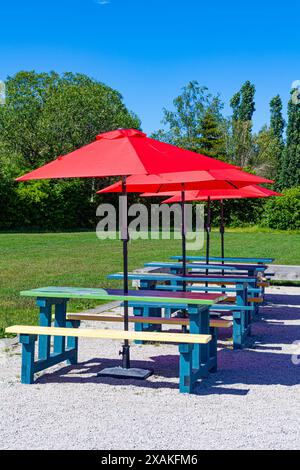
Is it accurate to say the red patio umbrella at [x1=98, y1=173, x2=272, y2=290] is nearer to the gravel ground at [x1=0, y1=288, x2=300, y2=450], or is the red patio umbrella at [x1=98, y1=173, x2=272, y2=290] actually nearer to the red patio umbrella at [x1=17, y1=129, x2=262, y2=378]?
the red patio umbrella at [x1=17, y1=129, x2=262, y2=378]

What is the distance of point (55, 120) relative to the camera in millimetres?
39406

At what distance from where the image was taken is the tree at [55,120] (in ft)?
128

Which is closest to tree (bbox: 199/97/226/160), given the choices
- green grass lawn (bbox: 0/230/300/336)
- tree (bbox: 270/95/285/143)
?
tree (bbox: 270/95/285/143)

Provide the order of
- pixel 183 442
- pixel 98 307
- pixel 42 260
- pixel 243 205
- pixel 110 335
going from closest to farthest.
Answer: pixel 183 442 → pixel 110 335 → pixel 98 307 → pixel 42 260 → pixel 243 205

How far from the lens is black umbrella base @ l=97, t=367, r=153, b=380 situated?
5516 mm

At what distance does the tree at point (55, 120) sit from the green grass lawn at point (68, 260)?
53.7 ft

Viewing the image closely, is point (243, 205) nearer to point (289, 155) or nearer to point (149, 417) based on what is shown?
point (289, 155)

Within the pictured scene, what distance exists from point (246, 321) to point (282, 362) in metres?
1.33

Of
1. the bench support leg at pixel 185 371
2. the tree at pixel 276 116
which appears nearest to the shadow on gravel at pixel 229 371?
the bench support leg at pixel 185 371

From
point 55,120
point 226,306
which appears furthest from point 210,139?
point 226,306
